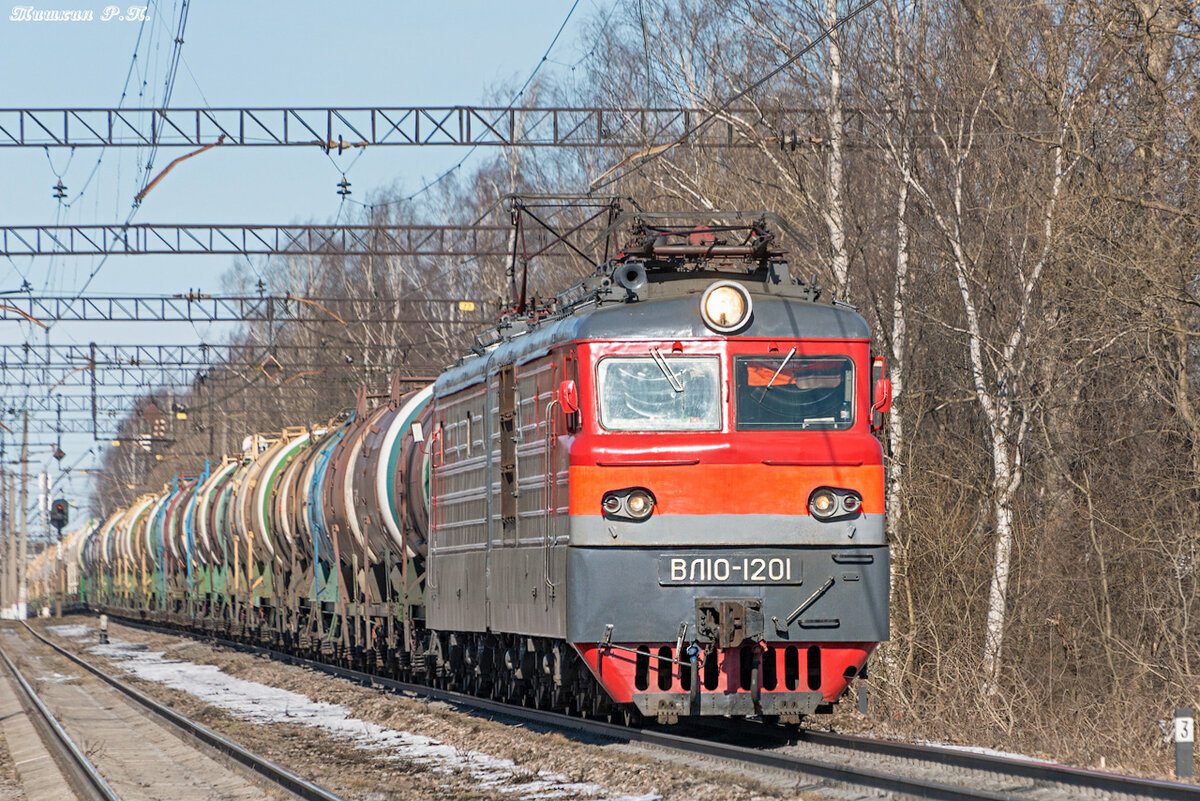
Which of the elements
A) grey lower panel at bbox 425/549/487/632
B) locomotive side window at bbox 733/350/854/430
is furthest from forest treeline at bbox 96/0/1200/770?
grey lower panel at bbox 425/549/487/632

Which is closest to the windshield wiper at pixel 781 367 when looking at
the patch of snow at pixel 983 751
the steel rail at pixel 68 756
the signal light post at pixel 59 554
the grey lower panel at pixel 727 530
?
the grey lower panel at pixel 727 530

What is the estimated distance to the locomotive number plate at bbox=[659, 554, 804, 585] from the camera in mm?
Result: 12102

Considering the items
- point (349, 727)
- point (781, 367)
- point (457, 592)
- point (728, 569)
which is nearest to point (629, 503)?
point (728, 569)

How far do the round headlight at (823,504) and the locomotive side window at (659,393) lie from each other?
2.94 ft

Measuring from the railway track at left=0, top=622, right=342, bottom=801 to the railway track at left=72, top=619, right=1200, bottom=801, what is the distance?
2.73m

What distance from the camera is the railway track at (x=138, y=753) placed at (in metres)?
12.6

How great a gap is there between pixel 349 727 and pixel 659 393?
630cm

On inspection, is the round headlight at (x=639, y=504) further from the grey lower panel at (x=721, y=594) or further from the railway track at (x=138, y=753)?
the railway track at (x=138, y=753)

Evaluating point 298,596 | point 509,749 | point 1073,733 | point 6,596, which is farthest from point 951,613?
point 6,596

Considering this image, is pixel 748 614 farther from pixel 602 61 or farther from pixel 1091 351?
pixel 602 61

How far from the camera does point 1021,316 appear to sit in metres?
17.5

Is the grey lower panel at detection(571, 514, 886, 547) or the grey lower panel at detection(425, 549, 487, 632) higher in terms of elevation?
A: the grey lower panel at detection(571, 514, 886, 547)

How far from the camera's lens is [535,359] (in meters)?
13.7

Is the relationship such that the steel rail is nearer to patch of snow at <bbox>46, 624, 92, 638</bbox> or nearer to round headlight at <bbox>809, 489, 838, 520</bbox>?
round headlight at <bbox>809, 489, 838, 520</bbox>
